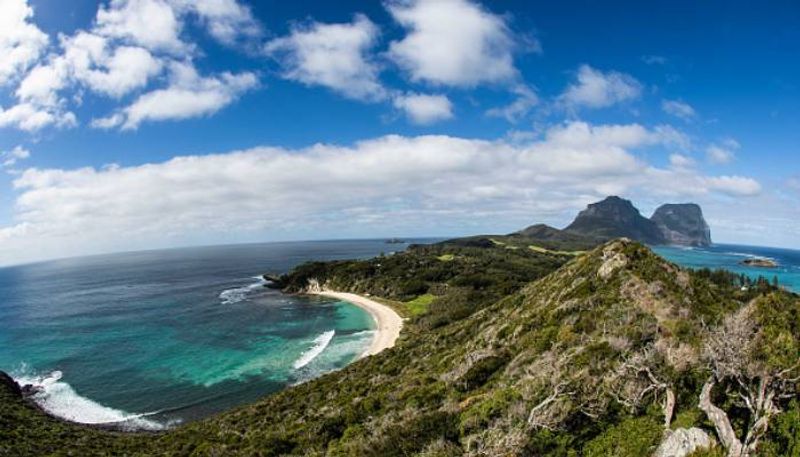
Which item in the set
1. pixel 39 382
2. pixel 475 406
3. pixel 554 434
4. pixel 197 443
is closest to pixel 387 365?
pixel 197 443

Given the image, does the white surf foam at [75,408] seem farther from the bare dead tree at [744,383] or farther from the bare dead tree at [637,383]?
the bare dead tree at [744,383]

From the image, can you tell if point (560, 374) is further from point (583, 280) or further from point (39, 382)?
point (39, 382)

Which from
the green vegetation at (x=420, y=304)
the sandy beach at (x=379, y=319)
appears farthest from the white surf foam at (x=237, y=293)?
the green vegetation at (x=420, y=304)

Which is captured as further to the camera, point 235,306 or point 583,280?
point 235,306

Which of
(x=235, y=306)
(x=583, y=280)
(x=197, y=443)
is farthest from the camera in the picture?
(x=235, y=306)

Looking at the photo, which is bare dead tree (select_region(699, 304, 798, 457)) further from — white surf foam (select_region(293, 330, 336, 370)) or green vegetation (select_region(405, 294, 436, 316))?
green vegetation (select_region(405, 294, 436, 316))

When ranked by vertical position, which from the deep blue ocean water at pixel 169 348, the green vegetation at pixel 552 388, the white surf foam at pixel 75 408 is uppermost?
the green vegetation at pixel 552 388

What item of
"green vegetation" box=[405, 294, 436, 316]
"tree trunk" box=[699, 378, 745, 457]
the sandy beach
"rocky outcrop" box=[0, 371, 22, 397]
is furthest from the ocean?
"tree trunk" box=[699, 378, 745, 457]
